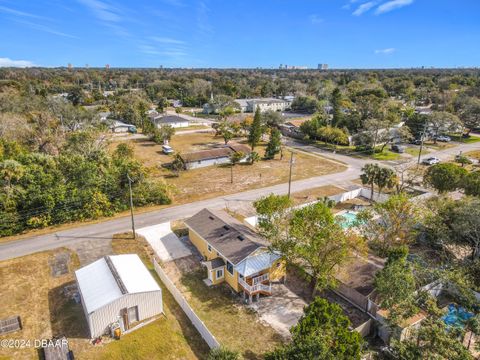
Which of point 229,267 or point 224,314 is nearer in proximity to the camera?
point 224,314

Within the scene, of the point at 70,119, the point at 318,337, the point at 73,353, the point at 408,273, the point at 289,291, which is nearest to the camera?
the point at 318,337

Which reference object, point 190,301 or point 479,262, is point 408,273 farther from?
point 190,301

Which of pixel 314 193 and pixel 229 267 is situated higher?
pixel 314 193

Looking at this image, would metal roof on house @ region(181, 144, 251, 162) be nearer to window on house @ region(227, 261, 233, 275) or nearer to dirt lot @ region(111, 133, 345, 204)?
dirt lot @ region(111, 133, 345, 204)

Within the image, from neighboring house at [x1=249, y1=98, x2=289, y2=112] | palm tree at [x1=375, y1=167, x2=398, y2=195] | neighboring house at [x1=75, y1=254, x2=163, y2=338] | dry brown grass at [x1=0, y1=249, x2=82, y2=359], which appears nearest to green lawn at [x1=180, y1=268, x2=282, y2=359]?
neighboring house at [x1=75, y1=254, x2=163, y2=338]

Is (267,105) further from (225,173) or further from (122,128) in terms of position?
(225,173)

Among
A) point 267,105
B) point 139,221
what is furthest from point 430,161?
point 267,105

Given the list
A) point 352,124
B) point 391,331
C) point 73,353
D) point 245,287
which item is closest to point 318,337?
point 391,331
